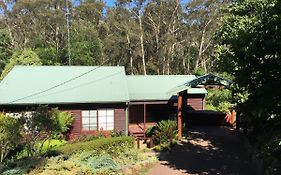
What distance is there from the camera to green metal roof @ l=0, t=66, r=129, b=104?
74.7 feet

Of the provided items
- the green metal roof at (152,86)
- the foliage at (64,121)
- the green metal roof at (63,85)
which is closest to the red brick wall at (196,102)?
the green metal roof at (152,86)

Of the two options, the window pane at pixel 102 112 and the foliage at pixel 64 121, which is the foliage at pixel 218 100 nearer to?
the window pane at pixel 102 112

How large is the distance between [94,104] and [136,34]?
34049 mm

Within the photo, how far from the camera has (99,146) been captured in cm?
1928

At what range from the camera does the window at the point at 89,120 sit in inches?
924

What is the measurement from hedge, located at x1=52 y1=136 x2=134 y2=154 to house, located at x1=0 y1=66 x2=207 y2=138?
3893 mm

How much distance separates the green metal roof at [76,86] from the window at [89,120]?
902mm

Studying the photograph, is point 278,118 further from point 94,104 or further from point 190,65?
point 190,65

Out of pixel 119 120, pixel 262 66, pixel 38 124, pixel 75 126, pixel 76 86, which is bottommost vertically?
pixel 75 126

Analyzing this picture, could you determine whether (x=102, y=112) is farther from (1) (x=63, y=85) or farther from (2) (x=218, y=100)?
(2) (x=218, y=100)

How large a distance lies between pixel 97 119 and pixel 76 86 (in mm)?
2732

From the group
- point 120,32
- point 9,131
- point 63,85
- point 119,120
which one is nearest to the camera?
point 9,131

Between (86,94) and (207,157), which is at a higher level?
(86,94)

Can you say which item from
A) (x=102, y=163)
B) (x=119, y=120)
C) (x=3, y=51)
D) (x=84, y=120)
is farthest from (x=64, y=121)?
(x=3, y=51)
